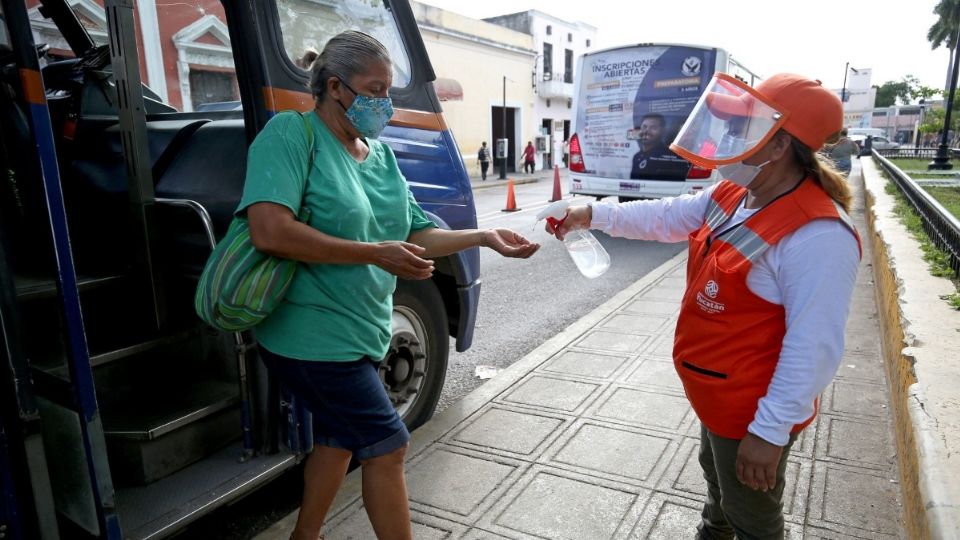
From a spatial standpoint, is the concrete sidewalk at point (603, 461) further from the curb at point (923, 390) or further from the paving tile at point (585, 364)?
the curb at point (923, 390)

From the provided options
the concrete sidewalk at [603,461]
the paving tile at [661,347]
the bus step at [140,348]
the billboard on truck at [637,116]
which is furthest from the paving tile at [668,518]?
the billboard on truck at [637,116]

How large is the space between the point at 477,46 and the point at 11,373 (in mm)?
27019

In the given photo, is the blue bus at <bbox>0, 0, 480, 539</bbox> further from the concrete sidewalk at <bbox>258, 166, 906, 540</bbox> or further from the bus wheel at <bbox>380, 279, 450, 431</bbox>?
the concrete sidewalk at <bbox>258, 166, 906, 540</bbox>

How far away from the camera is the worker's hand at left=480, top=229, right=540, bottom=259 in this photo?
2207 millimetres

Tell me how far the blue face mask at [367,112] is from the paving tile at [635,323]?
11.8 ft

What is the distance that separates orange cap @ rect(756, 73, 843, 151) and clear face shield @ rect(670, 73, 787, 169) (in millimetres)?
27

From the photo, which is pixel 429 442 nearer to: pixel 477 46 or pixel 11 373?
pixel 11 373

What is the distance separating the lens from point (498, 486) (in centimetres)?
284

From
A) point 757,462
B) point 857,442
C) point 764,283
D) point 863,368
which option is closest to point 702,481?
point 857,442

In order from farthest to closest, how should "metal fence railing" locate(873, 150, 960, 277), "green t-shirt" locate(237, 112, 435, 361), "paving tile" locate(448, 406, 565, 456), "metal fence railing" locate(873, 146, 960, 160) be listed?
"metal fence railing" locate(873, 146, 960, 160) → "metal fence railing" locate(873, 150, 960, 277) → "paving tile" locate(448, 406, 565, 456) → "green t-shirt" locate(237, 112, 435, 361)

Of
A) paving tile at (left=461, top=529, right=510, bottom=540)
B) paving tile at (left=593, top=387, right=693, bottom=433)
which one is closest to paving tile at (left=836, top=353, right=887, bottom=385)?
paving tile at (left=593, top=387, right=693, bottom=433)

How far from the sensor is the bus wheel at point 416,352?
304cm

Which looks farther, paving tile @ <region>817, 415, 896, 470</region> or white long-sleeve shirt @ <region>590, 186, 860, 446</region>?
paving tile @ <region>817, 415, 896, 470</region>

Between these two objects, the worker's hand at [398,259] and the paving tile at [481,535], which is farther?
the paving tile at [481,535]
